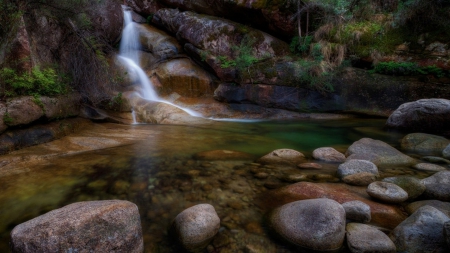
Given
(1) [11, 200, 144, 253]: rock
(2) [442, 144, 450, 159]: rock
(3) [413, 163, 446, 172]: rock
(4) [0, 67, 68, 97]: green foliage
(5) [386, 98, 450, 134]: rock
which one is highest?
(4) [0, 67, 68, 97]: green foliage

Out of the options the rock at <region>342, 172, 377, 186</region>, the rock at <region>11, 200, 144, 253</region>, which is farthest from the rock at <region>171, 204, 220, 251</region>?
the rock at <region>342, 172, 377, 186</region>

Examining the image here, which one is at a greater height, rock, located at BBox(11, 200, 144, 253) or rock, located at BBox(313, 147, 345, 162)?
rock, located at BBox(11, 200, 144, 253)

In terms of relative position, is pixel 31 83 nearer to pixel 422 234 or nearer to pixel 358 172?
pixel 358 172

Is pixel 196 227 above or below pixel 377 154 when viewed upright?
below

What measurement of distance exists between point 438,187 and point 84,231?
150 inches

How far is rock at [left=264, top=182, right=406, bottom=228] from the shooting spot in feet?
8.63

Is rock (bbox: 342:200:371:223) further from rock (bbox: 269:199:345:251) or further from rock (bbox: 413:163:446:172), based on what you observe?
rock (bbox: 413:163:446:172)

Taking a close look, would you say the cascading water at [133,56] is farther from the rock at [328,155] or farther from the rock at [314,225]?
the rock at [314,225]

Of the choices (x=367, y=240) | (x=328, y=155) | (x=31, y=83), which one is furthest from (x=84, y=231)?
(x=31, y=83)

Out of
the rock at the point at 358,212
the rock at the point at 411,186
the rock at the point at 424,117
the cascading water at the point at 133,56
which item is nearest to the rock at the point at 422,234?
the rock at the point at 358,212

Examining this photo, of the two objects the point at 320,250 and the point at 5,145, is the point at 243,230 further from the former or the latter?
the point at 5,145

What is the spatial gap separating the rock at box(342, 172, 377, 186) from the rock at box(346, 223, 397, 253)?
3.73ft

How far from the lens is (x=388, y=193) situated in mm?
2850

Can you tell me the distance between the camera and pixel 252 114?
31.9 ft
